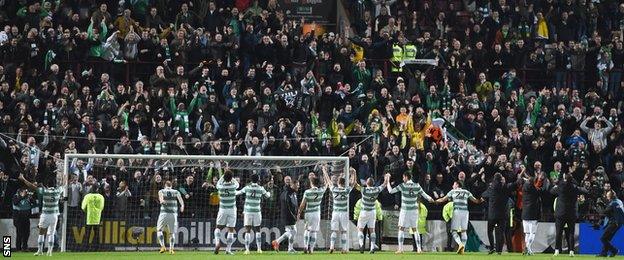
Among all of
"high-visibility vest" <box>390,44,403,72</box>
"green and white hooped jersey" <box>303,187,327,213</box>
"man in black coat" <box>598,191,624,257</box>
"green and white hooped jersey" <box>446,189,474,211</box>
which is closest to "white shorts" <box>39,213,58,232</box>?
"green and white hooped jersey" <box>303,187,327,213</box>

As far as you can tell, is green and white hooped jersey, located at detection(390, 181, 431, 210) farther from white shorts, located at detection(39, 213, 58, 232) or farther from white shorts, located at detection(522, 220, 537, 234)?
white shorts, located at detection(39, 213, 58, 232)

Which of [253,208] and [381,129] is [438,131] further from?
[253,208]

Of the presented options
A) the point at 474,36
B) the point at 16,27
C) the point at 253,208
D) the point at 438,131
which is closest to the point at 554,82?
the point at 474,36

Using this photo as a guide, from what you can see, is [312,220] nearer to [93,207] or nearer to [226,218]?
[226,218]

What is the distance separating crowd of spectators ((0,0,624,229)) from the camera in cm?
3600

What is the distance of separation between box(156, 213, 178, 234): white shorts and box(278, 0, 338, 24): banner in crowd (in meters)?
14.2

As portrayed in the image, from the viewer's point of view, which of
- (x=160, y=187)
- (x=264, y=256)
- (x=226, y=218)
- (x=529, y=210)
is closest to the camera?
(x=264, y=256)

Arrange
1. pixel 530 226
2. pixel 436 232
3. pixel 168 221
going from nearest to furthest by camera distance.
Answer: pixel 168 221
pixel 530 226
pixel 436 232

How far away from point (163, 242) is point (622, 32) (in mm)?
19384

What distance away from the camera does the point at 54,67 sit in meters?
36.8

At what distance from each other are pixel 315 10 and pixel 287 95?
8.10 m

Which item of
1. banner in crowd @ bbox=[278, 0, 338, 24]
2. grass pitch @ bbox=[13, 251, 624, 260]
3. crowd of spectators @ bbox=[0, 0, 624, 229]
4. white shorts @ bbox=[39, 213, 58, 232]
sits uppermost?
banner in crowd @ bbox=[278, 0, 338, 24]

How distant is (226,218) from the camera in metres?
33.1

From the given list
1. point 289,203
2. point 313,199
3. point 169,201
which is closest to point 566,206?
point 313,199
